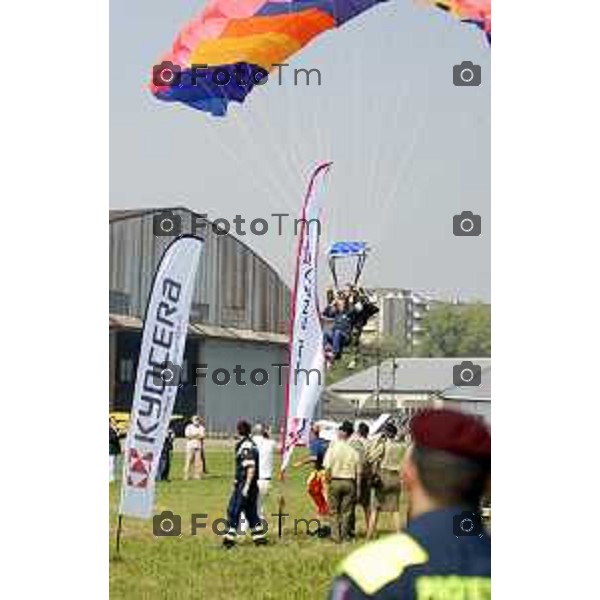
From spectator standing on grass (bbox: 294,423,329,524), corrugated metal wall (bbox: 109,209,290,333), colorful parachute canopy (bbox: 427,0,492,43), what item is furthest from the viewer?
corrugated metal wall (bbox: 109,209,290,333)

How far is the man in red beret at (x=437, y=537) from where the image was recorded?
2213 mm

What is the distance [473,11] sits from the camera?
11.5 feet

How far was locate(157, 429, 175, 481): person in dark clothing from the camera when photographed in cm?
395

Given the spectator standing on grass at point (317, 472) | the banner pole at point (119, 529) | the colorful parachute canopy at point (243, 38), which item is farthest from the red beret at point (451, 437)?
the banner pole at point (119, 529)

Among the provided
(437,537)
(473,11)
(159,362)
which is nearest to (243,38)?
(473,11)

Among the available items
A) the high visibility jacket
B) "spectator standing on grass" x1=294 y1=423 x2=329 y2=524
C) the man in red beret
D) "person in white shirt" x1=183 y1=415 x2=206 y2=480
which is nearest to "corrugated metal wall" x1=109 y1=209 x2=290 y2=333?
"person in white shirt" x1=183 y1=415 x2=206 y2=480

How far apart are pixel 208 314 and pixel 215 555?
762 mm

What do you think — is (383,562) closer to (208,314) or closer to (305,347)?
(305,347)

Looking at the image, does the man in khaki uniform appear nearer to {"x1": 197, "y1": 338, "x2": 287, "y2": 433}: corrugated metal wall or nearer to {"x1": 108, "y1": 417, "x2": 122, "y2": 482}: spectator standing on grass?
{"x1": 197, "y1": 338, "x2": 287, "y2": 433}: corrugated metal wall

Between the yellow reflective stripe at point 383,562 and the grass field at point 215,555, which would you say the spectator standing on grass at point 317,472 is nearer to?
the grass field at point 215,555

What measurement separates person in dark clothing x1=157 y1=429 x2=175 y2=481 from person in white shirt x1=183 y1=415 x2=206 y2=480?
0.06 meters

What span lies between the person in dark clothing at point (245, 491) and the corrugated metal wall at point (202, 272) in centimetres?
37
